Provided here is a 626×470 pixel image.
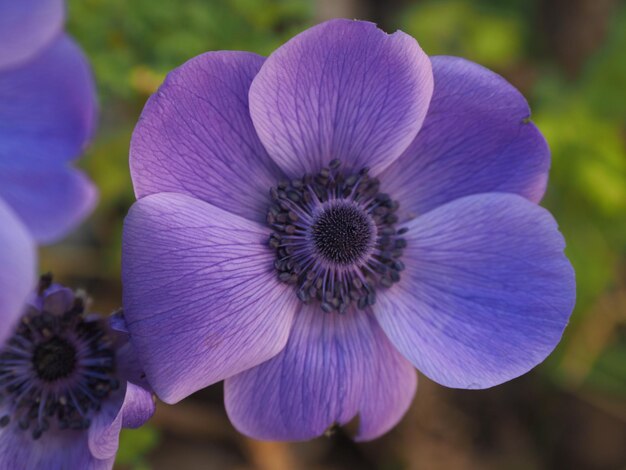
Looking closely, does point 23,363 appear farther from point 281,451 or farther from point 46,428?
point 281,451

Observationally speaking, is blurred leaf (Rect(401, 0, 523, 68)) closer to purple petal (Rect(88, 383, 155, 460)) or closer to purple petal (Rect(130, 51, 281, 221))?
purple petal (Rect(130, 51, 281, 221))

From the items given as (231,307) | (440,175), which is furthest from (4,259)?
(440,175)

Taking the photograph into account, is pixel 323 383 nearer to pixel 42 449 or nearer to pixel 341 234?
pixel 341 234

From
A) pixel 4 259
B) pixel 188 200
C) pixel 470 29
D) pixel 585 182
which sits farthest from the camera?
pixel 470 29

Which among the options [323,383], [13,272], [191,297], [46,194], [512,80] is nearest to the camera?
[13,272]

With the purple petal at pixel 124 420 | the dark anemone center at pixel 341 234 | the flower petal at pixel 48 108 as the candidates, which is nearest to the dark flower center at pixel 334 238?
the dark anemone center at pixel 341 234

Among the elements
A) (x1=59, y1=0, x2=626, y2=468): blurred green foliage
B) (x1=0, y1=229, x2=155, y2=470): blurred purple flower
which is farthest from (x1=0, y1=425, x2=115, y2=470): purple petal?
(x1=59, y1=0, x2=626, y2=468): blurred green foliage

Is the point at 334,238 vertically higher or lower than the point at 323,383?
higher

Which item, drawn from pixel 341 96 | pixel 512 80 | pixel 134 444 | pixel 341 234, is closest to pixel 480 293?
pixel 341 234
